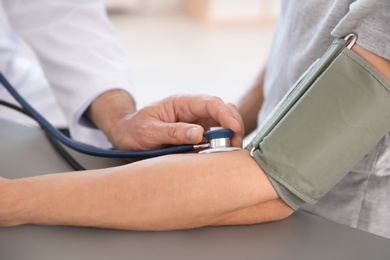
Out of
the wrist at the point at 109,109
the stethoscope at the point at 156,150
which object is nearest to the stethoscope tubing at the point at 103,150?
the stethoscope at the point at 156,150

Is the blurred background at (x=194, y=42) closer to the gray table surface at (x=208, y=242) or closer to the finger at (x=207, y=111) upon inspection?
the finger at (x=207, y=111)

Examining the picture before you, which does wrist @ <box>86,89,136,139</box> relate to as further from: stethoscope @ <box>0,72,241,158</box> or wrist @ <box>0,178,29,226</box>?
wrist @ <box>0,178,29,226</box>

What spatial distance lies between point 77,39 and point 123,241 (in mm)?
731

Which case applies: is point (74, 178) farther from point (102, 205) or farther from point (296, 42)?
point (296, 42)

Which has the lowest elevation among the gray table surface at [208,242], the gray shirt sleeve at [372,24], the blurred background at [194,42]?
the blurred background at [194,42]

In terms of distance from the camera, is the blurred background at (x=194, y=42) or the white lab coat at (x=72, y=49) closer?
the white lab coat at (x=72, y=49)

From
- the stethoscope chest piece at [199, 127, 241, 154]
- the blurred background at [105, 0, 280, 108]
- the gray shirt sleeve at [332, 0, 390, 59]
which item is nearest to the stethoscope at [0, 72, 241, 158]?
the stethoscope chest piece at [199, 127, 241, 154]

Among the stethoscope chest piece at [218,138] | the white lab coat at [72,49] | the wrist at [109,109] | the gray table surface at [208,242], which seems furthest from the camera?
the white lab coat at [72,49]

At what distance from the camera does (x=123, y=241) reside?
0.77m

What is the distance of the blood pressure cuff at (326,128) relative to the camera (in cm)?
75

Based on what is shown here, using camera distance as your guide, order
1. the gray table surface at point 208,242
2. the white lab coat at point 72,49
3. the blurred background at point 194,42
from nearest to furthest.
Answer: the gray table surface at point 208,242 < the white lab coat at point 72,49 < the blurred background at point 194,42

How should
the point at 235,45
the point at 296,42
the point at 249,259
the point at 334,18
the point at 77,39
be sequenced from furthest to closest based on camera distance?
the point at 235,45 → the point at 77,39 → the point at 296,42 → the point at 334,18 → the point at 249,259

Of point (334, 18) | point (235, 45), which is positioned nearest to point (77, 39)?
point (334, 18)

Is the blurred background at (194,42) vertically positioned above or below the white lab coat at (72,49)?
below
